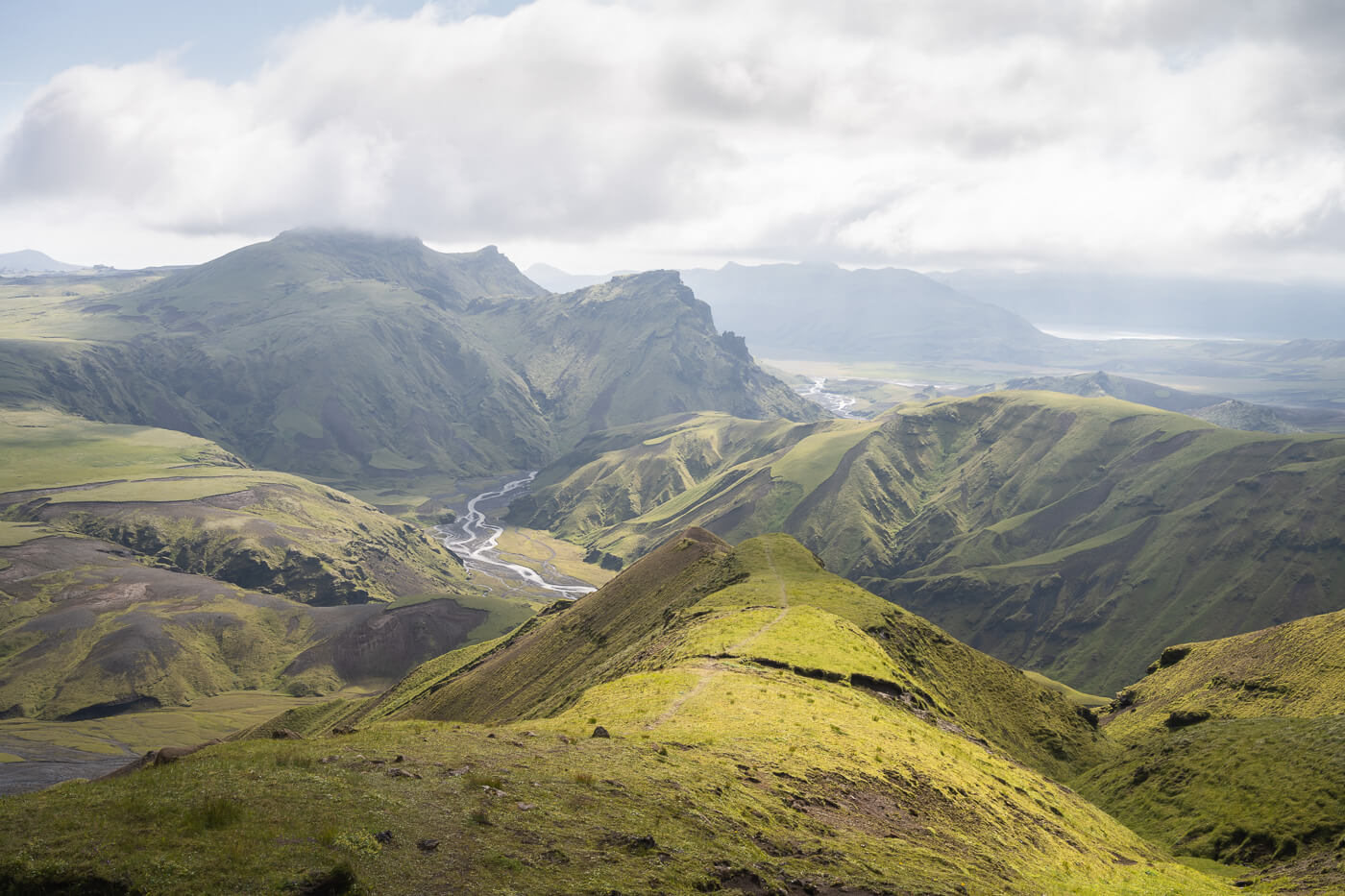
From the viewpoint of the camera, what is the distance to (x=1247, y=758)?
78312mm

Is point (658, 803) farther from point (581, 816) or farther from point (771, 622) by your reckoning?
point (771, 622)

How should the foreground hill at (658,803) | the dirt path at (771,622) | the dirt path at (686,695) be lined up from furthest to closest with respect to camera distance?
1. the dirt path at (771,622)
2. the dirt path at (686,695)
3. the foreground hill at (658,803)

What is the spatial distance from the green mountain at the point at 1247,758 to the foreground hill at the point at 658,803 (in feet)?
31.4

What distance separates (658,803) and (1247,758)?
75.8 metres

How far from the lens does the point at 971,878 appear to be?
122 feet

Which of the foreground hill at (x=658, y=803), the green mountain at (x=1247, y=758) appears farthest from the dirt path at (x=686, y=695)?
the green mountain at (x=1247, y=758)

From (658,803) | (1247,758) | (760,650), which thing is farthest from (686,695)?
(1247,758)

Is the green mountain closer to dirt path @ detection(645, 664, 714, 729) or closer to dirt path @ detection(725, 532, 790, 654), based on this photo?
dirt path @ detection(725, 532, 790, 654)

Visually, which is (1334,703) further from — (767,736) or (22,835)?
(22,835)

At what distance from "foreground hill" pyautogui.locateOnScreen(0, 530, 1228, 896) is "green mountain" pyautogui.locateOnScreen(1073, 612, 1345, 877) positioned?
9.57m

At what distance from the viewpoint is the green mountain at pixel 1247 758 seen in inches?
2569

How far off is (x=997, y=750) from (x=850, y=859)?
53.6 meters

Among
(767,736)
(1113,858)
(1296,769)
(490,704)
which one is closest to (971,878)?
(767,736)

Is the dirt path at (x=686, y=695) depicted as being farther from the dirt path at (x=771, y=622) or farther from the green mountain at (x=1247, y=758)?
the green mountain at (x=1247, y=758)
